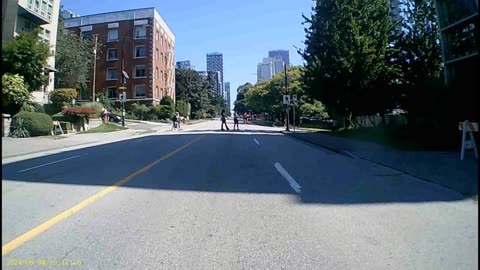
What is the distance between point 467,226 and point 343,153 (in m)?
10.6

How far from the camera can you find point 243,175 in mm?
10266

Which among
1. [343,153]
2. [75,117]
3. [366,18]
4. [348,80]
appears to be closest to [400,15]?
[366,18]

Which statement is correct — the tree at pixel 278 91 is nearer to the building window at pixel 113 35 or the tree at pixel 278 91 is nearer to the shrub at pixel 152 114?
the shrub at pixel 152 114

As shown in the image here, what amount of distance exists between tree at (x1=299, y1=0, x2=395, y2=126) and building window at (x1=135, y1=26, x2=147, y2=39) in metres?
46.5

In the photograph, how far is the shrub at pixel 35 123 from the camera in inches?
968

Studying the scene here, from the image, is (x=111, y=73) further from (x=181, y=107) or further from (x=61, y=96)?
(x=61, y=96)

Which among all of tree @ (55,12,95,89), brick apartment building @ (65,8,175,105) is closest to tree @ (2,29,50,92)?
tree @ (55,12,95,89)

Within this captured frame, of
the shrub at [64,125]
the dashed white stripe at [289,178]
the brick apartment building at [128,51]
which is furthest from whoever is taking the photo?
the brick apartment building at [128,51]

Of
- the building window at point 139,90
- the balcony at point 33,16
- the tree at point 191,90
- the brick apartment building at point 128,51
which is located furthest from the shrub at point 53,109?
the tree at point 191,90

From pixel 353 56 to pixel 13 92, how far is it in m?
23.5

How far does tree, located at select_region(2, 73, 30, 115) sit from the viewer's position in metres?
26.7

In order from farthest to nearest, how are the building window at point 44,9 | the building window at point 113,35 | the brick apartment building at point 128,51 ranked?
the building window at point 113,35, the brick apartment building at point 128,51, the building window at point 44,9

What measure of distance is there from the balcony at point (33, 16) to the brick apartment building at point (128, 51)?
91.7ft

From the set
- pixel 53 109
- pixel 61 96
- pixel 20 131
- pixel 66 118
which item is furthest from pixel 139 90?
pixel 20 131
